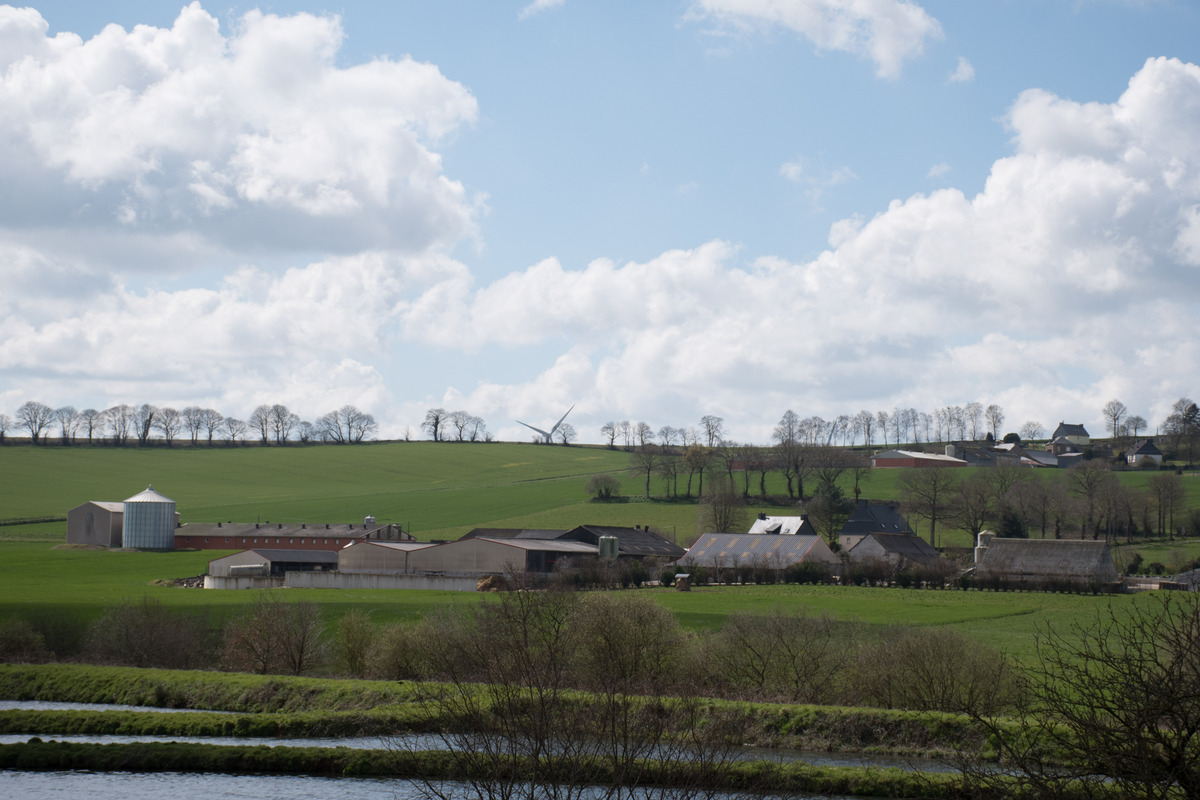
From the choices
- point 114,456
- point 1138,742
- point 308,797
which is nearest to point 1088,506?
point 308,797

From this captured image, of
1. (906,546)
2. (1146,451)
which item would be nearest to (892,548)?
(906,546)

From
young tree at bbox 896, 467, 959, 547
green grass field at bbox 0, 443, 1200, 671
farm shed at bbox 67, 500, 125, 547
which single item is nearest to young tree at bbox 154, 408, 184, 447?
green grass field at bbox 0, 443, 1200, 671

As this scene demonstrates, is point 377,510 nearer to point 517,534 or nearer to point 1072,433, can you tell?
point 517,534

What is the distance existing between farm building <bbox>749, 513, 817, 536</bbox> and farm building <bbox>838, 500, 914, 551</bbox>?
3325mm

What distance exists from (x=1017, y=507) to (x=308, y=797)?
80.3m

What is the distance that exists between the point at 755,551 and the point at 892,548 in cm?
1117

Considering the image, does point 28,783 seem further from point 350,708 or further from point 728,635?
point 728,635

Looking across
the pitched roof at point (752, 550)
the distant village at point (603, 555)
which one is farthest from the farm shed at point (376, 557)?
the pitched roof at point (752, 550)

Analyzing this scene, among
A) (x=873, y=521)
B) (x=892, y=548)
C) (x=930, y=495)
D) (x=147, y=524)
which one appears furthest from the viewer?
(x=930, y=495)

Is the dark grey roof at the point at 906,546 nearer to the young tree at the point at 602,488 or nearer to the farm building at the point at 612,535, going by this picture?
the farm building at the point at 612,535

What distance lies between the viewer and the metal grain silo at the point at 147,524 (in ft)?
298

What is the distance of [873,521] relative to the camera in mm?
91562

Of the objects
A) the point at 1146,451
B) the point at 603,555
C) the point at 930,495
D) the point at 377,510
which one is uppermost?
the point at 1146,451

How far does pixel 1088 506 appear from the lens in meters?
88.4
